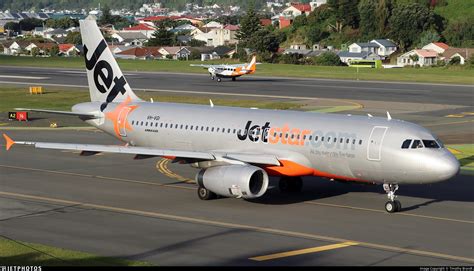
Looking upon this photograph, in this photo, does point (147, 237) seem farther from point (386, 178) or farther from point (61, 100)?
point (61, 100)

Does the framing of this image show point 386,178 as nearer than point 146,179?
Yes

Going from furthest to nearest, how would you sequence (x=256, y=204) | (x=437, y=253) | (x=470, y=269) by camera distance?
(x=256, y=204)
(x=437, y=253)
(x=470, y=269)

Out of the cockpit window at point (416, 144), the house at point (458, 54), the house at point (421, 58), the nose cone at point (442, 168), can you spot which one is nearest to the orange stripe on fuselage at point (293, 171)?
the cockpit window at point (416, 144)

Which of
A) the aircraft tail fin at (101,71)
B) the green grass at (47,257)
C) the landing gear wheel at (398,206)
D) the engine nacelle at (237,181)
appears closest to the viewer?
the green grass at (47,257)

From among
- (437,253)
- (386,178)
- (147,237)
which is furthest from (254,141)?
(437,253)

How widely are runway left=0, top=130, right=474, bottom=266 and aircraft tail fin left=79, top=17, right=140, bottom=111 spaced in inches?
169

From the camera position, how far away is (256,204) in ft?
133

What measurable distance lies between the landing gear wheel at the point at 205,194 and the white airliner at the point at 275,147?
6cm

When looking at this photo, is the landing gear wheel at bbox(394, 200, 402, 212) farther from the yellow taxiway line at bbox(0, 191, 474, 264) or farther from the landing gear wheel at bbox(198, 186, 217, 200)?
the landing gear wheel at bbox(198, 186, 217, 200)

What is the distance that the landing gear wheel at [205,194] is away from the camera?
41156 mm

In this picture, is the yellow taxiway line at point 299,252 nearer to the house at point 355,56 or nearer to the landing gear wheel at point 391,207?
the landing gear wheel at point 391,207

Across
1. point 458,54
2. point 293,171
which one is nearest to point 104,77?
point 293,171

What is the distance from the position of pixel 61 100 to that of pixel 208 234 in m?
66.1

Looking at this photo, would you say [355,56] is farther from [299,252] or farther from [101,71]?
[299,252]
